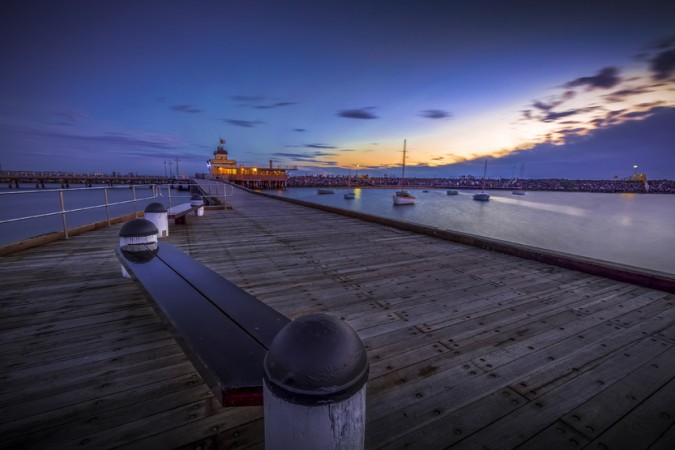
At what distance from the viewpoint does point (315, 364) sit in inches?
37.7

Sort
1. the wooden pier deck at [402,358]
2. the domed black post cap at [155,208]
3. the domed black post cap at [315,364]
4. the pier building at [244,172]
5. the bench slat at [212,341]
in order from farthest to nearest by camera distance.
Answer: the pier building at [244,172] → the domed black post cap at [155,208] → the wooden pier deck at [402,358] → the bench slat at [212,341] → the domed black post cap at [315,364]

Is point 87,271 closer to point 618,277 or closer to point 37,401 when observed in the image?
point 37,401

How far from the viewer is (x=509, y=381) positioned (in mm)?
2195

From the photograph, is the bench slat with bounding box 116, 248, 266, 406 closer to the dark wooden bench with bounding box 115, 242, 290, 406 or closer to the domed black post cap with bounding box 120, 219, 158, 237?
the dark wooden bench with bounding box 115, 242, 290, 406

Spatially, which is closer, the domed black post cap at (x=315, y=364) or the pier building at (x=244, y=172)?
the domed black post cap at (x=315, y=364)

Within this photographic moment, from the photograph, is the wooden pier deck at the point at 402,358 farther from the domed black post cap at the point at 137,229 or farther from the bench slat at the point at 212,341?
the domed black post cap at the point at 137,229

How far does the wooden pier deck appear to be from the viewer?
1.74 metres

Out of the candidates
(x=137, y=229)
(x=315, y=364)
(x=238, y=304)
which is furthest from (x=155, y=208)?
(x=315, y=364)

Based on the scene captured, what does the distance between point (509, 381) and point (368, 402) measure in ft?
3.66

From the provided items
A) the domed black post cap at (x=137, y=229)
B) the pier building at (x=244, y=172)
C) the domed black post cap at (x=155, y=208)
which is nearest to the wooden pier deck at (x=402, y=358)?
the domed black post cap at (x=137, y=229)

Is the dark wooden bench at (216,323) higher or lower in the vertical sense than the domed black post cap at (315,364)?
lower

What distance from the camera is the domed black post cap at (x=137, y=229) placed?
3799 millimetres

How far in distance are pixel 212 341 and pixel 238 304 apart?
54 cm

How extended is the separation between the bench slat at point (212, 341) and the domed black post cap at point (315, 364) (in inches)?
16.0
